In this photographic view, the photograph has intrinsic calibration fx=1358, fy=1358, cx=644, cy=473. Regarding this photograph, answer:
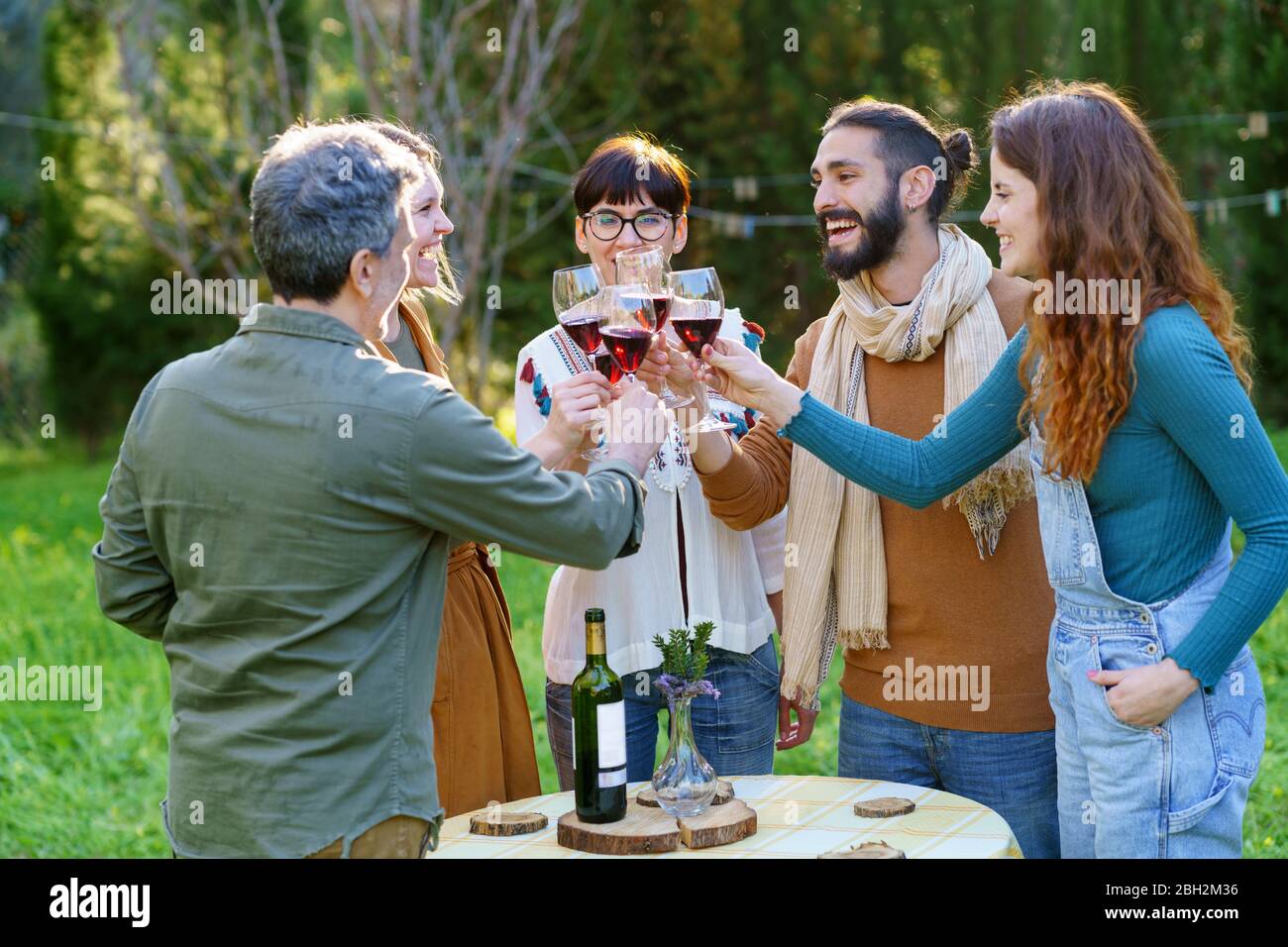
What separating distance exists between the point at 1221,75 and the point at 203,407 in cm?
835

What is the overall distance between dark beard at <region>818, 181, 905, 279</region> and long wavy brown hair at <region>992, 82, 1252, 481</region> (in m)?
0.55

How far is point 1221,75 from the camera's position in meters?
8.71

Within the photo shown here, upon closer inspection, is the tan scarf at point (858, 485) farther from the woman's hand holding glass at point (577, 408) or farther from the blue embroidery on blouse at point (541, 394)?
the woman's hand holding glass at point (577, 408)

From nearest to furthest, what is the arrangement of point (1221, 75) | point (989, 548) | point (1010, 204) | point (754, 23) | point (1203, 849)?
point (1203, 849) < point (1010, 204) < point (989, 548) < point (1221, 75) < point (754, 23)

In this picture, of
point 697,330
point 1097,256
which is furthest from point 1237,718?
point 697,330

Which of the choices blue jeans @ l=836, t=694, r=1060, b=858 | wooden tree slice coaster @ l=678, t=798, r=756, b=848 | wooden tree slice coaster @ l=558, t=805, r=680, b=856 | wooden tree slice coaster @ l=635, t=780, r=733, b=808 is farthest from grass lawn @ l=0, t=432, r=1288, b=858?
wooden tree slice coaster @ l=558, t=805, r=680, b=856

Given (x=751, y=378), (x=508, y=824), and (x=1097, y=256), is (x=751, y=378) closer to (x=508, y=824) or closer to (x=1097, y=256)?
(x=1097, y=256)

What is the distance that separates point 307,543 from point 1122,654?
1.41m

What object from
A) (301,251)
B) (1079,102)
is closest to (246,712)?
(301,251)

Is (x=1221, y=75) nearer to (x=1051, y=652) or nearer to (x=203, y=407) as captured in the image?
(x=1051, y=652)

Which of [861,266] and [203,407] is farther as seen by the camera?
[861,266]

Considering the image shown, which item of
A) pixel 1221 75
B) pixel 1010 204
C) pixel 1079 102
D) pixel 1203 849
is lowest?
pixel 1203 849

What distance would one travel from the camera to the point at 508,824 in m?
2.51

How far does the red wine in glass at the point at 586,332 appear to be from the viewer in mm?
2523
